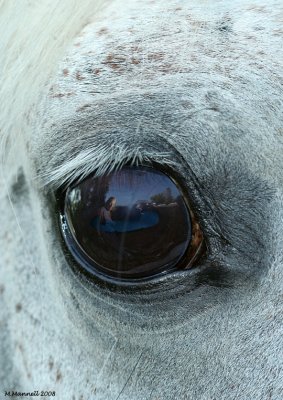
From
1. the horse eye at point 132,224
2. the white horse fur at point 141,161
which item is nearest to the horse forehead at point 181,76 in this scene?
the white horse fur at point 141,161

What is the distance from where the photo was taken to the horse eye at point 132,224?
1109 millimetres

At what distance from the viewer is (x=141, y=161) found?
43.2 inches

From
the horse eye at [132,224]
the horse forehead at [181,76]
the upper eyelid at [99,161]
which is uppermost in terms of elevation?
the horse forehead at [181,76]

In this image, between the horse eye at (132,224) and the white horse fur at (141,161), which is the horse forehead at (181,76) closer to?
the white horse fur at (141,161)

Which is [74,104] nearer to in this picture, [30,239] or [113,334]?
[30,239]

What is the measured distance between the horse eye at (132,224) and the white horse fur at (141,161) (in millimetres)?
35

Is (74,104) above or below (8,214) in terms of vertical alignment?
above

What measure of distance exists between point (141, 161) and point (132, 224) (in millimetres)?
142

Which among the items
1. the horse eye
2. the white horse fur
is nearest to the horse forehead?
the white horse fur

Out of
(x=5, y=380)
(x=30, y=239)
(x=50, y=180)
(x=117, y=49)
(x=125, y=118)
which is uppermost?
(x=117, y=49)

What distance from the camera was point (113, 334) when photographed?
120 cm

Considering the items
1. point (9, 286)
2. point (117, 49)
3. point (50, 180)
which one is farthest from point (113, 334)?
point (117, 49)

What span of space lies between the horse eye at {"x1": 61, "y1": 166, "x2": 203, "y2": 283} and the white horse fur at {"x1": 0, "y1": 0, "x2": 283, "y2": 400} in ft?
0.11

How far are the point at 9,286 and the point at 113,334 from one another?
295 millimetres
